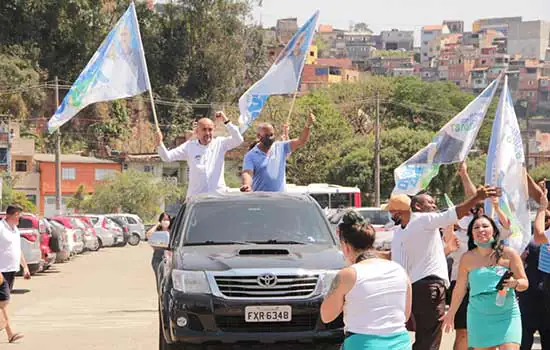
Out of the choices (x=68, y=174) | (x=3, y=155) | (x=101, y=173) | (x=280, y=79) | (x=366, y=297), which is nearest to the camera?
(x=366, y=297)

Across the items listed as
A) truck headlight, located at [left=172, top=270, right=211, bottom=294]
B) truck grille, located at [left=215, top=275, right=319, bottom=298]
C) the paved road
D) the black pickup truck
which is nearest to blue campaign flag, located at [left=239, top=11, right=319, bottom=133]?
the paved road

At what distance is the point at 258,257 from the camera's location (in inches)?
443

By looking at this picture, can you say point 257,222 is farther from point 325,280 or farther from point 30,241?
point 30,241

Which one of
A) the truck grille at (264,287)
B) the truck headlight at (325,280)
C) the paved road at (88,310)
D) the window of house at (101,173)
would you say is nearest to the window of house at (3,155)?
the window of house at (101,173)

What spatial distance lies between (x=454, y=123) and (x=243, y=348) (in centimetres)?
703

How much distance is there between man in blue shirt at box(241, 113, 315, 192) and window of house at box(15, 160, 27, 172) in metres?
75.1

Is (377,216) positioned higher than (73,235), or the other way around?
(377,216)

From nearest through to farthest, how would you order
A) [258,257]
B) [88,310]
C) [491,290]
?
[491,290], [258,257], [88,310]

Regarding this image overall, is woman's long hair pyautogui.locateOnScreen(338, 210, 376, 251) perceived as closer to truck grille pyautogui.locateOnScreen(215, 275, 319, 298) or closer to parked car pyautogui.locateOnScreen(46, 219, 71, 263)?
truck grille pyautogui.locateOnScreen(215, 275, 319, 298)

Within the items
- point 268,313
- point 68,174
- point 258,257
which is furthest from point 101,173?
point 268,313

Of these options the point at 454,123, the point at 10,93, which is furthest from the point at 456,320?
the point at 10,93

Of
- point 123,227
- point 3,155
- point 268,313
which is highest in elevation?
point 268,313

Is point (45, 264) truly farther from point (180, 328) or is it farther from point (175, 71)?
point (175, 71)

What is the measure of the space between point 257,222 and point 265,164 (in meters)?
2.10
